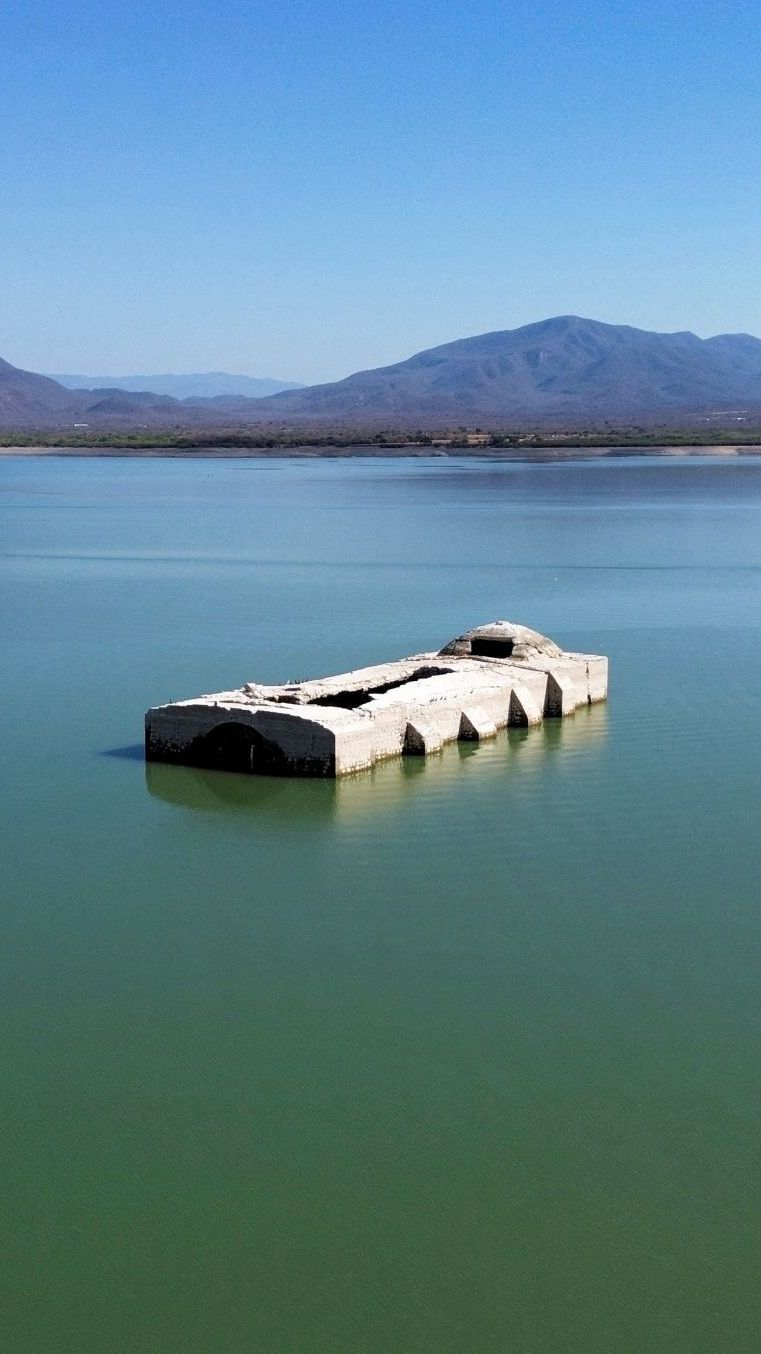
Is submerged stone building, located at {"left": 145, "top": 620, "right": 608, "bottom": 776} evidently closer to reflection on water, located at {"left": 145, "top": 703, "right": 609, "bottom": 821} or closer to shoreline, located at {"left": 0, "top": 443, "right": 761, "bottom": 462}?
reflection on water, located at {"left": 145, "top": 703, "right": 609, "bottom": 821}

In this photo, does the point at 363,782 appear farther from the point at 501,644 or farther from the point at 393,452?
the point at 393,452

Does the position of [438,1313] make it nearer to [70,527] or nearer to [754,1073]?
[754,1073]

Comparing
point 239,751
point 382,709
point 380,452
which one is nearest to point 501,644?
point 382,709

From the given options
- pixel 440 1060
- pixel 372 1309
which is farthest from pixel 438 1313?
pixel 440 1060

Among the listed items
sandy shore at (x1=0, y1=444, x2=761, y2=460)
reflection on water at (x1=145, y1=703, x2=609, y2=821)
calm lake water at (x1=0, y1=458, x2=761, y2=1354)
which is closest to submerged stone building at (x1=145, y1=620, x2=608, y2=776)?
reflection on water at (x1=145, y1=703, x2=609, y2=821)

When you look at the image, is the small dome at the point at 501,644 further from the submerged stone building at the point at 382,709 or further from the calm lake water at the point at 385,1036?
the calm lake water at the point at 385,1036

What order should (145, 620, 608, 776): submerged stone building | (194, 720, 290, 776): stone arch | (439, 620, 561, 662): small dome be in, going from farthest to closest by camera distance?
(439, 620, 561, 662): small dome, (194, 720, 290, 776): stone arch, (145, 620, 608, 776): submerged stone building
